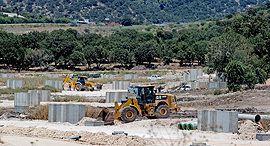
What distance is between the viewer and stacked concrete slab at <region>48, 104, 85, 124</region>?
68.5 feet

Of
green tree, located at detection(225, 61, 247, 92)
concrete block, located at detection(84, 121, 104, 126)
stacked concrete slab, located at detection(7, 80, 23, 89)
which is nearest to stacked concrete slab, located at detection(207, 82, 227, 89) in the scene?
green tree, located at detection(225, 61, 247, 92)

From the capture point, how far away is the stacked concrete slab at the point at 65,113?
20.9 m

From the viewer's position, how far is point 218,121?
700 inches

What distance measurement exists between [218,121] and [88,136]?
6467 millimetres

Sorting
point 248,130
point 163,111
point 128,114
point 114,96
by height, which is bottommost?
point 248,130

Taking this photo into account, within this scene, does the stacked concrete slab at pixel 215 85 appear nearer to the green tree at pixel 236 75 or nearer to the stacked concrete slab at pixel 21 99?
the green tree at pixel 236 75

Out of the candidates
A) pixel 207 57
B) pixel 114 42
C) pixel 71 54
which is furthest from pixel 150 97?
pixel 114 42

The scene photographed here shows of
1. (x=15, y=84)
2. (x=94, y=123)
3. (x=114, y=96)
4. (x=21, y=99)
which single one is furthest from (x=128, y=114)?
(x=15, y=84)

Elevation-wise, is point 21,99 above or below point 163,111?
above

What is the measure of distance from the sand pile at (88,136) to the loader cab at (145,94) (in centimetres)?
550

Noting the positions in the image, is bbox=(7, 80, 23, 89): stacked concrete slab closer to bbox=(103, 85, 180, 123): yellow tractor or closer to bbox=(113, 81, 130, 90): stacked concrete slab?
bbox=(113, 81, 130, 90): stacked concrete slab

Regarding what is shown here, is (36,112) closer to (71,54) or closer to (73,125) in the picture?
Answer: (73,125)

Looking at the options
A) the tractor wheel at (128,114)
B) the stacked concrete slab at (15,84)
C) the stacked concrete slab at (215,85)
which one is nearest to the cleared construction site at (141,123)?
the tractor wheel at (128,114)

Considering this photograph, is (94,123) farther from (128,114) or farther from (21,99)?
(21,99)
